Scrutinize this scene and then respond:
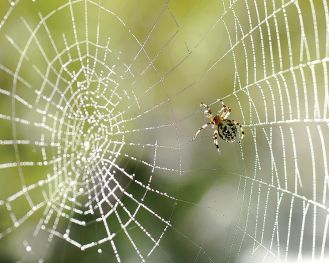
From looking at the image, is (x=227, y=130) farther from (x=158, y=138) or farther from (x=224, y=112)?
(x=158, y=138)

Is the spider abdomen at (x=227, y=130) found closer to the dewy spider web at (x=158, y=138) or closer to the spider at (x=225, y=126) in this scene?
the spider at (x=225, y=126)

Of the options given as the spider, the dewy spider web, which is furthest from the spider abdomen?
the dewy spider web

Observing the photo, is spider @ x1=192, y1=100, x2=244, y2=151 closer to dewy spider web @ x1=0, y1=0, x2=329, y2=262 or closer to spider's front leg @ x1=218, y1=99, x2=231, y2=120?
spider's front leg @ x1=218, y1=99, x2=231, y2=120

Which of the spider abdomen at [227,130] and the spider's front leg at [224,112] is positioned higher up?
the spider's front leg at [224,112]

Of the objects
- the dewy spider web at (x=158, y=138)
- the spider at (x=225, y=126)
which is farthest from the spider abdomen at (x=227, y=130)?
the dewy spider web at (x=158, y=138)

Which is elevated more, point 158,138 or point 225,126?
point 158,138

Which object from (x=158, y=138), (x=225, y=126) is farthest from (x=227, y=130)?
(x=158, y=138)

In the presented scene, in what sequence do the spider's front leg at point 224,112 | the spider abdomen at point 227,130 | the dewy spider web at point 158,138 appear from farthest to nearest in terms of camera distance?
the dewy spider web at point 158,138 < the spider's front leg at point 224,112 < the spider abdomen at point 227,130

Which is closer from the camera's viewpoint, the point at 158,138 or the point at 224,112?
the point at 224,112

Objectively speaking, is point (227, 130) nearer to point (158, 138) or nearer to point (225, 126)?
point (225, 126)
